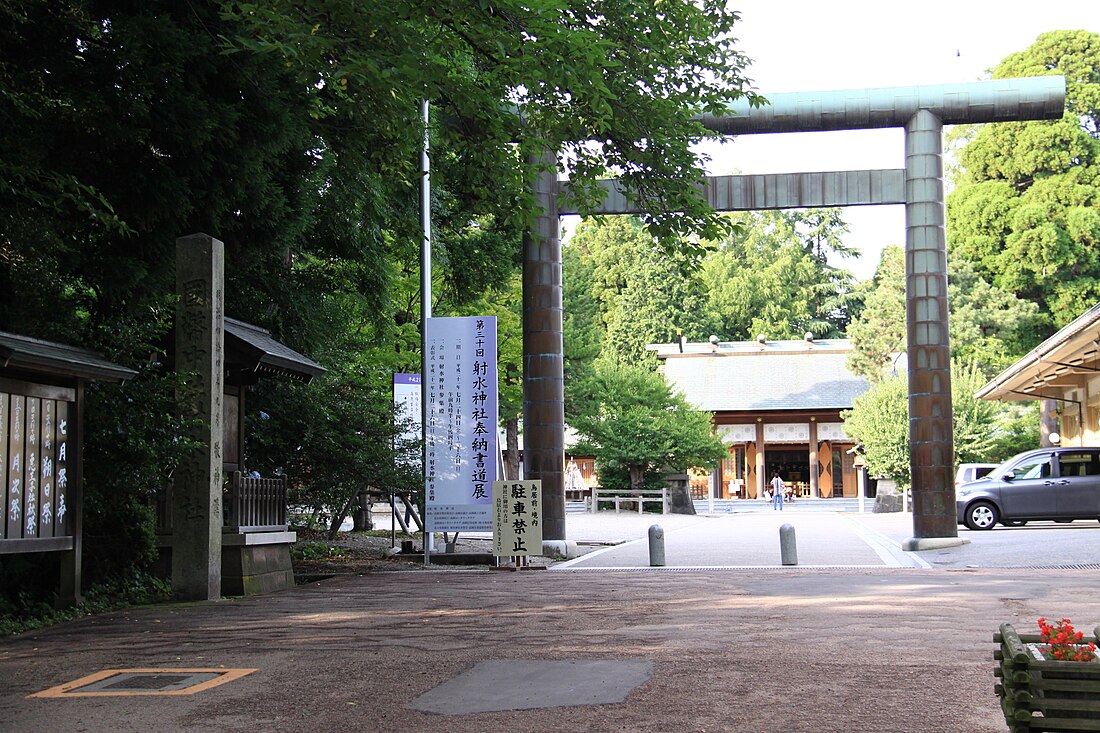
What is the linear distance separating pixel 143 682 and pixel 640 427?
110ft

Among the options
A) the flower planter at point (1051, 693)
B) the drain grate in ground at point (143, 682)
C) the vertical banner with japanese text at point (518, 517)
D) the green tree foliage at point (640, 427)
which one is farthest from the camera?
the green tree foliage at point (640, 427)

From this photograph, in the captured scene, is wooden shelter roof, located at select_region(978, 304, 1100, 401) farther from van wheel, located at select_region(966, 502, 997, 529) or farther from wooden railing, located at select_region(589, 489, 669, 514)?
wooden railing, located at select_region(589, 489, 669, 514)

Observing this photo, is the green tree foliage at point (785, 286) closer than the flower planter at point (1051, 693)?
No

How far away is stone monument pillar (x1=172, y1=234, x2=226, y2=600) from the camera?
11227mm

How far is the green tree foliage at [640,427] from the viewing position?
3975cm

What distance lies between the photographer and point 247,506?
41.6 feet

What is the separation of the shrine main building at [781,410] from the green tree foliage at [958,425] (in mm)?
6175

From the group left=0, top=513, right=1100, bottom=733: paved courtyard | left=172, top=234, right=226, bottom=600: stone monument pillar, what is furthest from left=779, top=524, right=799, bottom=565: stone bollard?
left=172, top=234, right=226, bottom=600: stone monument pillar

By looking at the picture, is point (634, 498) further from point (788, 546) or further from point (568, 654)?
point (568, 654)

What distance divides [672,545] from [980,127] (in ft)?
104

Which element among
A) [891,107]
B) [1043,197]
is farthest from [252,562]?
[1043,197]

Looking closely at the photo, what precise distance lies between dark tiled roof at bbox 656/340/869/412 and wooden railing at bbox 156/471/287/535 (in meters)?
36.0

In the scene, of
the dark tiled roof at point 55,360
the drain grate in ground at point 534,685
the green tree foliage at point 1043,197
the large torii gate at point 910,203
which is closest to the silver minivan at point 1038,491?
the large torii gate at point 910,203

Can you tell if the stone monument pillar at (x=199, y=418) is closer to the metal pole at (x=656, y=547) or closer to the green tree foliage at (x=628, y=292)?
the metal pole at (x=656, y=547)
